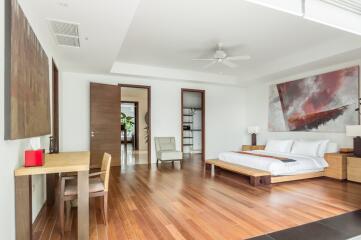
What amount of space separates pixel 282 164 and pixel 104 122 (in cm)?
439

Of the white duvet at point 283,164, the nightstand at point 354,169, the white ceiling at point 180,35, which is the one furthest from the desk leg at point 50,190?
the nightstand at point 354,169

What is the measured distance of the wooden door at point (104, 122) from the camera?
5715 mm

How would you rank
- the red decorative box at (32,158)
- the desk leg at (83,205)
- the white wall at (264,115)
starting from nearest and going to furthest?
1. the red decorative box at (32,158)
2. the desk leg at (83,205)
3. the white wall at (264,115)

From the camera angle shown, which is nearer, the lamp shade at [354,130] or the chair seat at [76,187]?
the chair seat at [76,187]

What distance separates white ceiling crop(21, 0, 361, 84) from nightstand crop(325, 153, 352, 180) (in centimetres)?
207

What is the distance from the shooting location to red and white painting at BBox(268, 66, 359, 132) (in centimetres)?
486

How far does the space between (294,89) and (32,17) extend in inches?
239

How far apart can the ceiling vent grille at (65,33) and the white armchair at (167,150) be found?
11.2 feet

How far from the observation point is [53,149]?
343cm

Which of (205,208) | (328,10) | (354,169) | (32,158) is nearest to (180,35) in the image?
(328,10)

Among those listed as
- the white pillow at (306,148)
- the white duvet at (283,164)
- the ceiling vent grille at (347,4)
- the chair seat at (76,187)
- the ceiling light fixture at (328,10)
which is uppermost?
the ceiling vent grille at (347,4)

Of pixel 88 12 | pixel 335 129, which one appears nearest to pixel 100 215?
pixel 88 12

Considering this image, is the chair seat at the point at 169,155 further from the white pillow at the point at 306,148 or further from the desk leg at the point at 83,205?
the desk leg at the point at 83,205

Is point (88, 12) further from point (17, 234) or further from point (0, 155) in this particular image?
point (17, 234)
